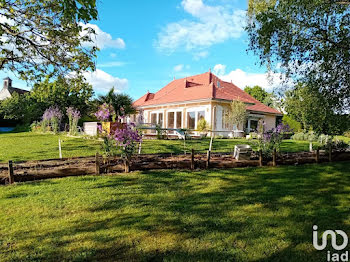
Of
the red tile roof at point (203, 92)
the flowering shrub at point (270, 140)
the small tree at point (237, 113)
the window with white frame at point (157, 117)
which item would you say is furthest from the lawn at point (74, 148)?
the window with white frame at point (157, 117)

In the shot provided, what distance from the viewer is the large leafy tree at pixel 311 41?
6695 millimetres

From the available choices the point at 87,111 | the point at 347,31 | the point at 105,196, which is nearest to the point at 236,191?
the point at 105,196

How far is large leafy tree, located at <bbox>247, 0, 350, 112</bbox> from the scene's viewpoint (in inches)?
264

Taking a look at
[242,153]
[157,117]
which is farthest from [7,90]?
[242,153]

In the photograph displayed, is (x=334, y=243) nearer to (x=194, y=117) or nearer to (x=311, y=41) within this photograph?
(x=311, y=41)

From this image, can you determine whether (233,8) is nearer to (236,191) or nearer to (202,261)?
(236,191)

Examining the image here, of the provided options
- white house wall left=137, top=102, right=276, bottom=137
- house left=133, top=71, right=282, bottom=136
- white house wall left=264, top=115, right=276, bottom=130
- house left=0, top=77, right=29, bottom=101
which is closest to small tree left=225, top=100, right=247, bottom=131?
house left=133, top=71, right=282, bottom=136

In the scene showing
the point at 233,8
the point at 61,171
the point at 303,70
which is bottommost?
the point at 61,171

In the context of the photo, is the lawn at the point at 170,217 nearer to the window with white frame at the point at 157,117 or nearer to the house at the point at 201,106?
the house at the point at 201,106

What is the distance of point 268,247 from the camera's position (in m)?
3.33

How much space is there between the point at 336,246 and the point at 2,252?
166 inches

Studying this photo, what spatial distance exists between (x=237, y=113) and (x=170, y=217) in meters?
17.7

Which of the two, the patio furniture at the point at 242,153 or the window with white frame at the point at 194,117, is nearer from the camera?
the patio furniture at the point at 242,153

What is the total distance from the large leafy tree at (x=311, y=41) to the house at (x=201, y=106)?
42.9ft
